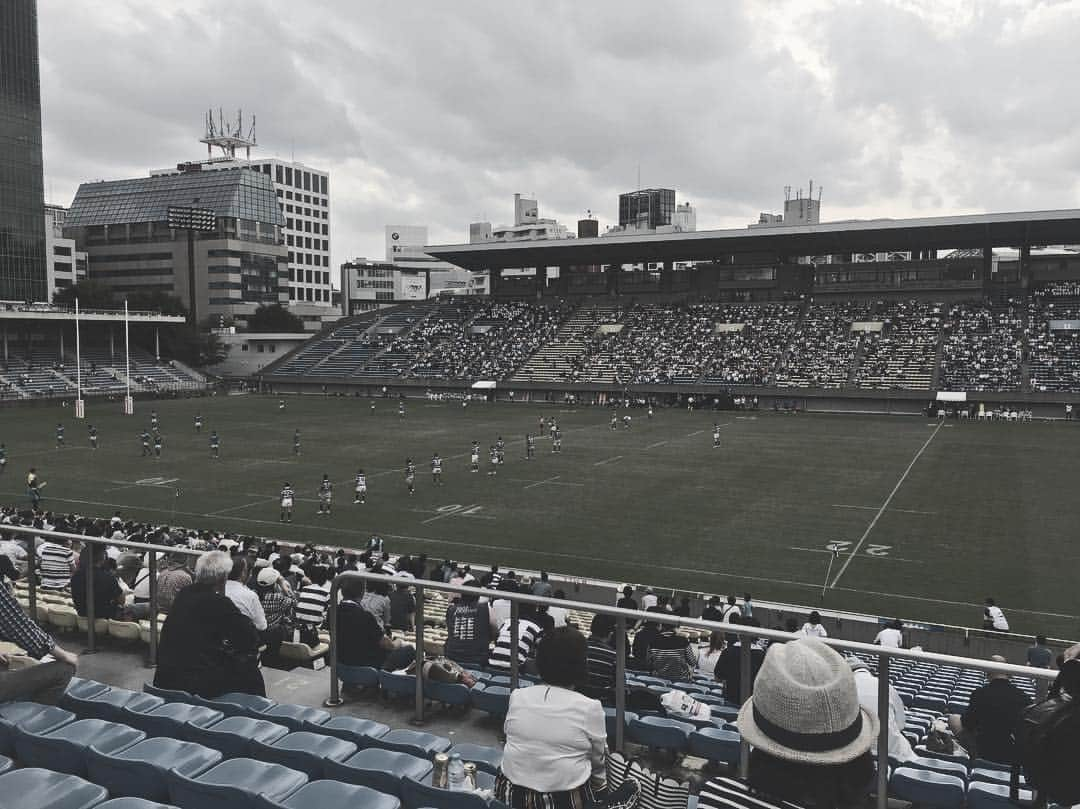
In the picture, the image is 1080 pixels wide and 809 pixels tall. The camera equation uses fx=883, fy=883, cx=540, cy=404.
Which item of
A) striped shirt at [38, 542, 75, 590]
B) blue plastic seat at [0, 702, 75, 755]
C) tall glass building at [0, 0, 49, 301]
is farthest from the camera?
tall glass building at [0, 0, 49, 301]

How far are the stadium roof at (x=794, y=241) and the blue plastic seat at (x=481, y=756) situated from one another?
73726mm

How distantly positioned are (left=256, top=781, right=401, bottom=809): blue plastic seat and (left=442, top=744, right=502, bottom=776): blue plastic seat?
94 centimetres

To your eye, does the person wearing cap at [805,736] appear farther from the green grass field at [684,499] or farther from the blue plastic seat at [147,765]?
the green grass field at [684,499]

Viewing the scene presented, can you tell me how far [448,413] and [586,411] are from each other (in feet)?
34.9

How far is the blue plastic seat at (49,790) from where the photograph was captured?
16.2ft

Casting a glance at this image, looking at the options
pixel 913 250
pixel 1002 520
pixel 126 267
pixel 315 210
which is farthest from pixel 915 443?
pixel 315 210

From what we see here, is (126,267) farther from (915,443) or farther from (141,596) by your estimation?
(141,596)

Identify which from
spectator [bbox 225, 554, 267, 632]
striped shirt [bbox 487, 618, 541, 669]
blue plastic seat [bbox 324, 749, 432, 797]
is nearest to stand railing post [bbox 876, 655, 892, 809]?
blue plastic seat [bbox 324, 749, 432, 797]

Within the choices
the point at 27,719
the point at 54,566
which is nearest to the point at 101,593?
the point at 54,566

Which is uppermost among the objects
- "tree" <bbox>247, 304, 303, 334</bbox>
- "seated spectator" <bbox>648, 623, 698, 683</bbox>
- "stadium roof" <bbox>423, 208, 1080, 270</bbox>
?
"stadium roof" <bbox>423, 208, 1080, 270</bbox>

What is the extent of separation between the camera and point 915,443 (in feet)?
159

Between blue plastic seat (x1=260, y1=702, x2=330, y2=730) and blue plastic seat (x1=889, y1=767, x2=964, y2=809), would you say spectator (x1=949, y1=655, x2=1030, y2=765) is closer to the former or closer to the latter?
blue plastic seat (x1=889, y1=767, x2=964, y2=809)

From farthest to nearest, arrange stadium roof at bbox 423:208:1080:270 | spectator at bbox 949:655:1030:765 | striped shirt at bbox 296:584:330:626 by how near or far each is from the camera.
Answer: stadium roof at bbox 423:208:1080:270 < striped shirt at bbox 296:584:330:626 < spectator at bbox 949:655:1030:765

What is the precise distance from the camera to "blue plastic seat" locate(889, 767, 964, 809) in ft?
19.0
